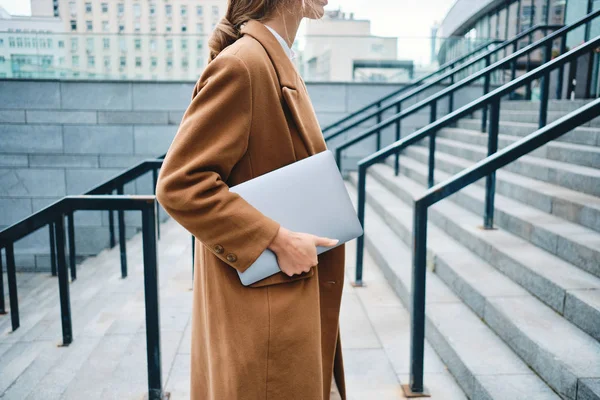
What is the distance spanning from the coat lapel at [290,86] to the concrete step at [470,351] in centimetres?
153

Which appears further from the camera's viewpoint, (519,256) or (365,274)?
(365,274)

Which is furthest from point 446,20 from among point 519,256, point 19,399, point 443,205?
point 19,399

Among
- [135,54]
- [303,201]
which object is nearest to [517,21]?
[135,54]

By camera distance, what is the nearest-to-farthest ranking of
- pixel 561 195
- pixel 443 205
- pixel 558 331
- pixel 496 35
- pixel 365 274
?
pixel 558 331
pixel 561 195
pixel 365 274
pixel 443 205
pixel 496 35

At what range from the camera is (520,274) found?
285 centimetres

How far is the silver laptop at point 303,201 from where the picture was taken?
1.19 metres

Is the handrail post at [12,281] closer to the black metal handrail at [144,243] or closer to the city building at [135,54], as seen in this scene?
the black metal handrail at [144,243]

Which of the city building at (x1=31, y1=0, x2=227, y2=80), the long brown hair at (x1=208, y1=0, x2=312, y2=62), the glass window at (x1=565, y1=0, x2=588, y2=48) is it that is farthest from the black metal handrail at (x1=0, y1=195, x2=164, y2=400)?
A: the glass window at (x1=565, y1=0, x2=588, y2=48)

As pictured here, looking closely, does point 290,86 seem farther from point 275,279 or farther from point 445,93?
point 445,93

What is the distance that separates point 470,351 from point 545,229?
43.8 inches

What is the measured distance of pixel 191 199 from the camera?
1.10 metres

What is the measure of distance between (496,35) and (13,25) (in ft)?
41.9

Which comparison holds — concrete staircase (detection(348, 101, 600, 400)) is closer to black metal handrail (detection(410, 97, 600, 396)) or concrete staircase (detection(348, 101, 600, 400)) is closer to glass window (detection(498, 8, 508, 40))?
black metal handrail (detection(410, 97, 600, 396))

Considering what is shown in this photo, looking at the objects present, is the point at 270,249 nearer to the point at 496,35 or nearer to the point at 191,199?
the point at 191,199
